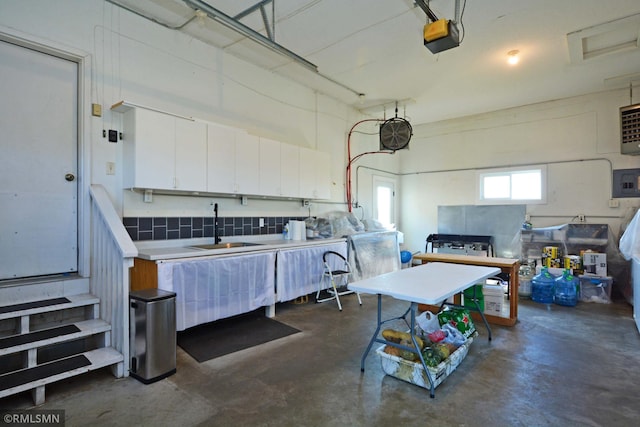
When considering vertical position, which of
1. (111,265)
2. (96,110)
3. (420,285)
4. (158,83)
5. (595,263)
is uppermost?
(158,83)

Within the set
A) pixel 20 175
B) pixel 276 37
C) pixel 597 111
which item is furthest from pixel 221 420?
pixel 597 111

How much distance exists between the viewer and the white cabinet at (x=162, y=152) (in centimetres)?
319

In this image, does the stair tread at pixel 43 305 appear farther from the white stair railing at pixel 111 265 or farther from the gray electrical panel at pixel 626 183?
the gray electrical panel at pixel 626 183

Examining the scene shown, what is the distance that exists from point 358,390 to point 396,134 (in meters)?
4.23

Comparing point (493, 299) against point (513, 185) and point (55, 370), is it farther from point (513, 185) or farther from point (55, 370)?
point (55, 370)

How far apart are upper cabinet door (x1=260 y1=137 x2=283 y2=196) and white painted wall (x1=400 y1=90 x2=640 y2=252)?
13.9 feet

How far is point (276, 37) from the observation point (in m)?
3.88

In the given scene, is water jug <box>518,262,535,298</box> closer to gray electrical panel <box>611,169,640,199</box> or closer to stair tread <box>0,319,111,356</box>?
gray electrical panel <box>611,169,640,199</box>

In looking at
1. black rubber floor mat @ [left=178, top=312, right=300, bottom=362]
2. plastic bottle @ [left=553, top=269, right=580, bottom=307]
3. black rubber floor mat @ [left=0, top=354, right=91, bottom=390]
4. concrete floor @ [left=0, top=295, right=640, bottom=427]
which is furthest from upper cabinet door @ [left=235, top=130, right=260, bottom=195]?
plastic bottle @ [left=553, top=269, right=580, bottom=307]

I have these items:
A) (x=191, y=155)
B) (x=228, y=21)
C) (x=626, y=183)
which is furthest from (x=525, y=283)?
(x=228, y=21)

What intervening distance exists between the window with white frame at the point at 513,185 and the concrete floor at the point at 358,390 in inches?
128

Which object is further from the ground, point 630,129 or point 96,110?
point 630,129

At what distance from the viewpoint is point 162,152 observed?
11.0ft

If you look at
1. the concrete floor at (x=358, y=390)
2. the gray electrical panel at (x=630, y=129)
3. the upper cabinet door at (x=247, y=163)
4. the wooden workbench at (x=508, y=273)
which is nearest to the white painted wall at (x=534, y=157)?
the gray electrical panel at (x=630, y=129)
